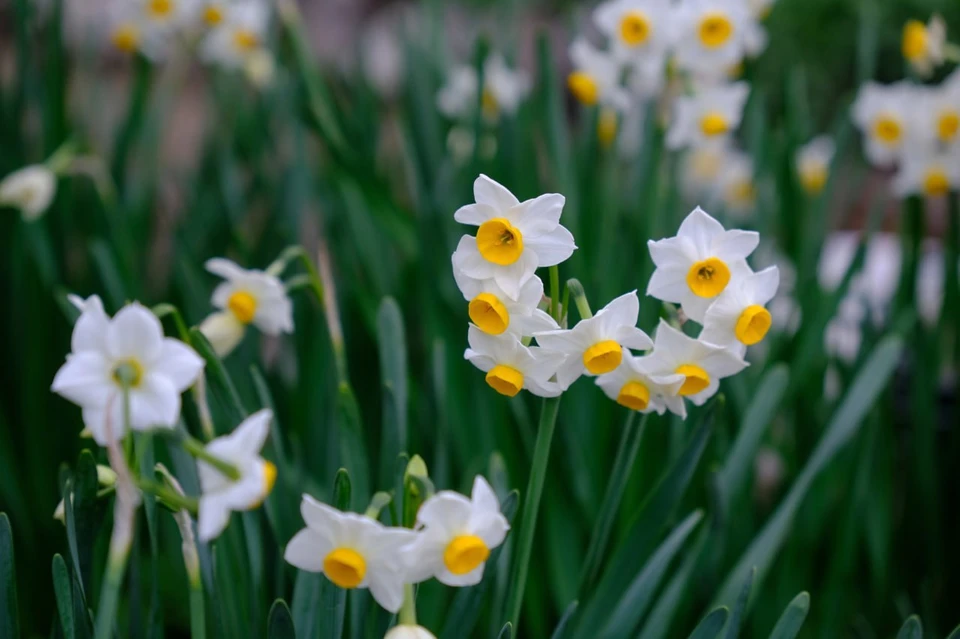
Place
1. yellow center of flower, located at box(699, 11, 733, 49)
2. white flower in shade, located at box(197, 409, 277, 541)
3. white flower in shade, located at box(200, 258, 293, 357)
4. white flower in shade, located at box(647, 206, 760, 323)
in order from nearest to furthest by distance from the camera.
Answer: white flower in shade, located at box(197, 409, 277, 541) < white flower in shade, located at box(647, 206, 760, 323) < white flower in shade, located at box(200, 258, 293, 357) < yellow center of flower, located at box(699, 11, 733, 49)

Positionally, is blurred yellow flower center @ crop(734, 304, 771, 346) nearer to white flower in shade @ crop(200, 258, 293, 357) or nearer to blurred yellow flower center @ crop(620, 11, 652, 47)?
white flower in shade @ crop(200, 258, 293, 357)

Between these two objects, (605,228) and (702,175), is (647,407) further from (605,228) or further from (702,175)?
(702,175)

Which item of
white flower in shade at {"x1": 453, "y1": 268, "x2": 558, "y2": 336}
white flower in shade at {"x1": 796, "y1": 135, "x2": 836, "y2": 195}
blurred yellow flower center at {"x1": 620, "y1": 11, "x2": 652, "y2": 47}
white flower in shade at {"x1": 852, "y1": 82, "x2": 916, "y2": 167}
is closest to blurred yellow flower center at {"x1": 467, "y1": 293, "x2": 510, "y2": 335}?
white flower in shade at {"x1": 453, "y1": 268, "x2": 558, "y2": 336}

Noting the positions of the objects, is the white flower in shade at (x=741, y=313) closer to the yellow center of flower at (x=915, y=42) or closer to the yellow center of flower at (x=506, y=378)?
the yellow center of flower at (x=506, y=378)

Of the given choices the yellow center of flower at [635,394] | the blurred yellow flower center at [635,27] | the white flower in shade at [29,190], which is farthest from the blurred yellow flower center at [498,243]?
the white flower in shade at [29,190]

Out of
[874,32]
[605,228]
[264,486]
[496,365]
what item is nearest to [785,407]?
[605,228]

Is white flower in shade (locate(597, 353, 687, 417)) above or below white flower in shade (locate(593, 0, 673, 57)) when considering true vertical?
below

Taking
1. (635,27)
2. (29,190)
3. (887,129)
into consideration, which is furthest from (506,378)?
(887,129)
